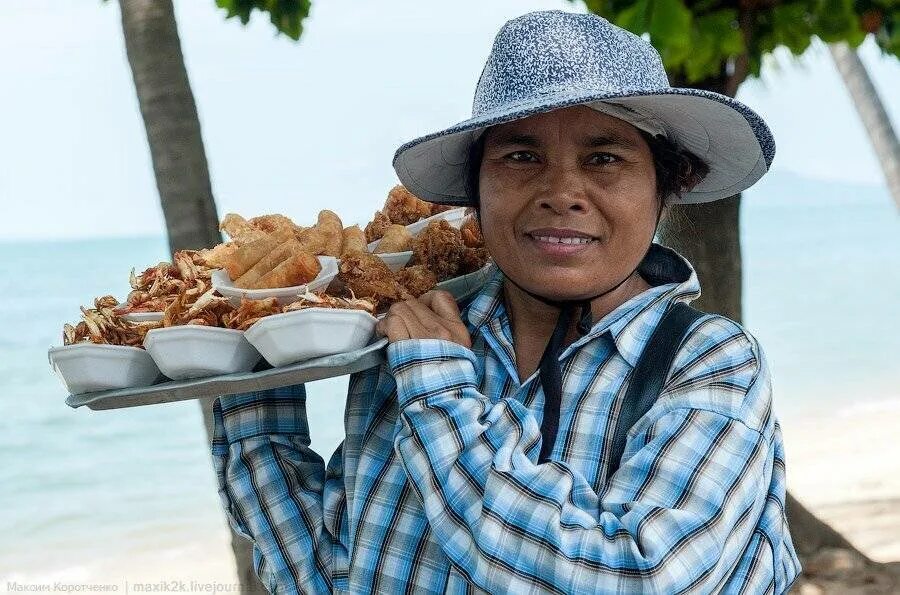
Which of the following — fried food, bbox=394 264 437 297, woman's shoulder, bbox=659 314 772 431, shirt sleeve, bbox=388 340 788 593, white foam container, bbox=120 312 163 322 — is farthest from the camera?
fried food, bbox=394 264 437 297

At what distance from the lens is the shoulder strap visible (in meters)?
1.93

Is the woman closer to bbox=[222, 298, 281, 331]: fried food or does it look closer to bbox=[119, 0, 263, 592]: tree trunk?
bbox=[222, 298, 281, 331]: fried food

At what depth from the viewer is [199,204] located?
4.34m

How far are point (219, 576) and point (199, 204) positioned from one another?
9.07 meters

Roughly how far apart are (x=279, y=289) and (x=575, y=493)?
2.09 feet

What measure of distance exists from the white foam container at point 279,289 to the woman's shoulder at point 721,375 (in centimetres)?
65

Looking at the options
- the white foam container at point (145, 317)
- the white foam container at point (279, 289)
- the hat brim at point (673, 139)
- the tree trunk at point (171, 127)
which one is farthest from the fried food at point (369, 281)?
the tree trunk at point (171, 127)

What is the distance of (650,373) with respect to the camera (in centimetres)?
198

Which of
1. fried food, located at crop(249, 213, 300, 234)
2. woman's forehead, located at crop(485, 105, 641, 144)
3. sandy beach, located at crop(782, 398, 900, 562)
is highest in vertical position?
woman's forehead, located at crop(485, 105, 641, 144)

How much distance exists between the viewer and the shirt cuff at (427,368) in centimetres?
195

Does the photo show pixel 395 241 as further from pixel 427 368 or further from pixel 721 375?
pixel 721 375

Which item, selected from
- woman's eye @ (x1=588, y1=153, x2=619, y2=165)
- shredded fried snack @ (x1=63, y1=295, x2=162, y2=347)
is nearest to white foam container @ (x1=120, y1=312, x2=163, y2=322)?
shredded fried snack @ (x1=63, y1=295, x2=162, y2=347)

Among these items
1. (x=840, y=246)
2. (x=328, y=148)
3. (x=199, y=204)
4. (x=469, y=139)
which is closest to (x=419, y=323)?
(x=469, y=139)

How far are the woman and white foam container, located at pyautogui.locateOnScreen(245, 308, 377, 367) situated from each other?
0.11 metres
